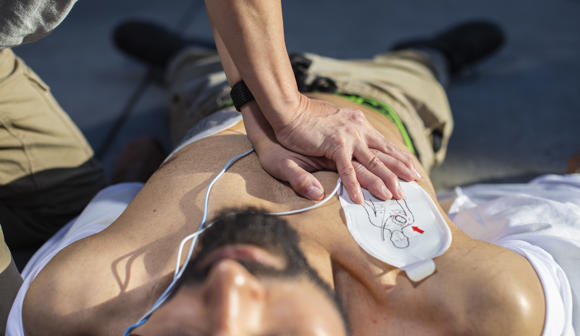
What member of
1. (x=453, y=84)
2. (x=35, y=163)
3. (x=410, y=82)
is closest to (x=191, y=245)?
(x=35, y=163)

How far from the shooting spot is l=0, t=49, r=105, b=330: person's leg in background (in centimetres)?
109

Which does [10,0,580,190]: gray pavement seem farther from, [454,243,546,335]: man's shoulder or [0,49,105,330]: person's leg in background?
[454,243,546,335]: man's shoulder

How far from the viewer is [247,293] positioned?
24.1 inches

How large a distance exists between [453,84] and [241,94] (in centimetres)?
130

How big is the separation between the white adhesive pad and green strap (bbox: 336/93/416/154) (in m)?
0.34

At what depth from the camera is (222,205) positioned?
0.78 m

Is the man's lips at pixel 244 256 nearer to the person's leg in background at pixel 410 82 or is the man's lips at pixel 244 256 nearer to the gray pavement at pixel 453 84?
the person's leg in background at pixel 410 82

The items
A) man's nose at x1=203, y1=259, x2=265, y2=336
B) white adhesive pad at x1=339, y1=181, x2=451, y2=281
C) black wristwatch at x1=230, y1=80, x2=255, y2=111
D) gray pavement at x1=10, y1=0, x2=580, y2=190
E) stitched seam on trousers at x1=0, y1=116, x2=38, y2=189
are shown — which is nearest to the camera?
man's nose at x1=203, y1=259, x2=265, y2=336

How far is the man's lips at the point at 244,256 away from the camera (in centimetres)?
66

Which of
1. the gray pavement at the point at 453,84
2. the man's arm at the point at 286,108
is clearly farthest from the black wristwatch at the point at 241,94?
the gray pavement at the point at 453,84

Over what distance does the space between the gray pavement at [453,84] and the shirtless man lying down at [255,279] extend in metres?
0.79

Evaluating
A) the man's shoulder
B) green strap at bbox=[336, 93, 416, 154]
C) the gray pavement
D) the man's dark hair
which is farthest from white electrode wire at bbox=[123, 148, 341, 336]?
the gray pavement

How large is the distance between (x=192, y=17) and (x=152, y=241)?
2.13 meters

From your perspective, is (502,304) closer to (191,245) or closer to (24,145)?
(191,245)
